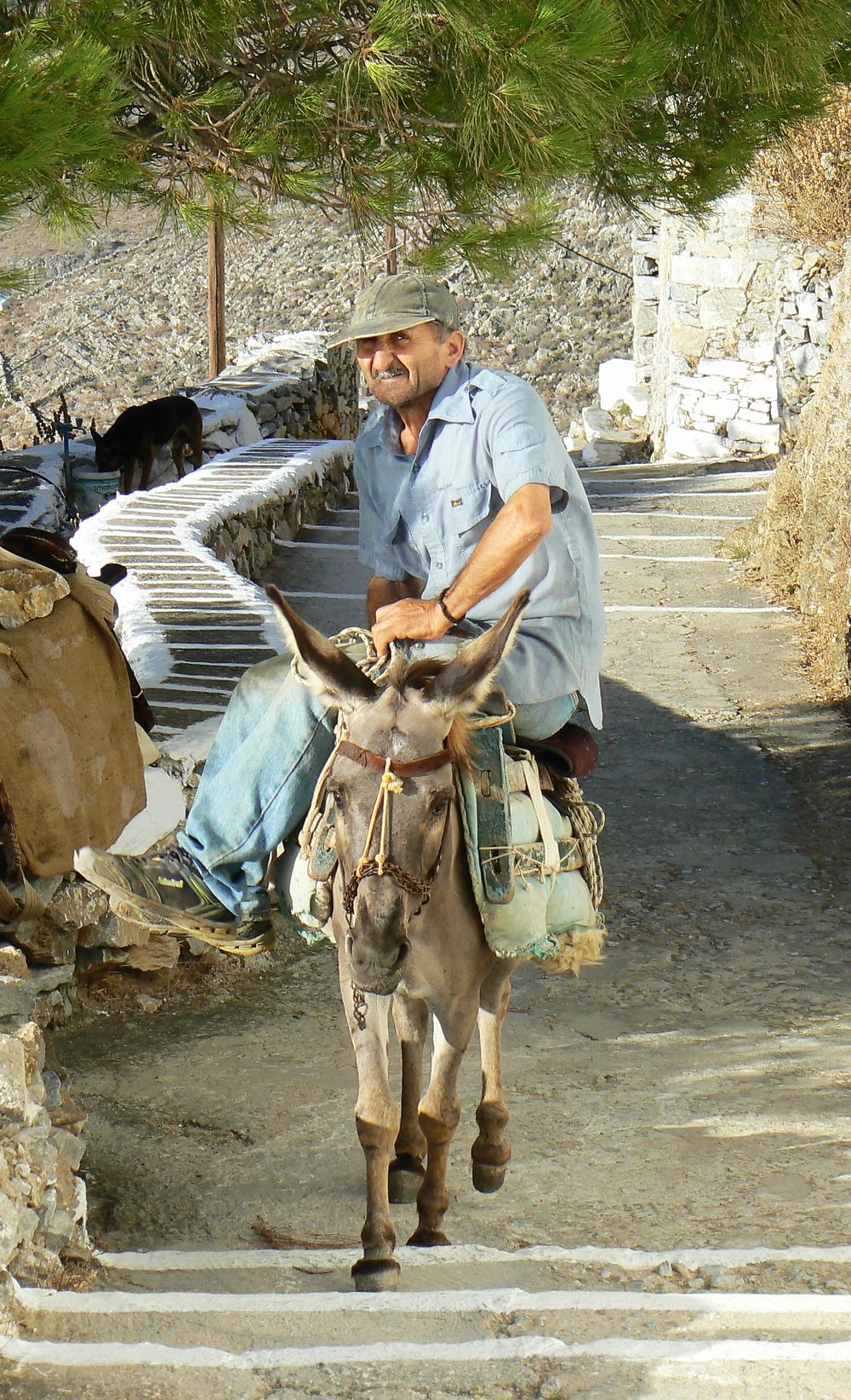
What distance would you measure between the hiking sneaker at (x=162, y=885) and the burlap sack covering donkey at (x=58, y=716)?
32 centimetres

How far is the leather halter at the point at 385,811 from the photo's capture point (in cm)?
299

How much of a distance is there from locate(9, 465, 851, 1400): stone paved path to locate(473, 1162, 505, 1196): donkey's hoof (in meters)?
0.07

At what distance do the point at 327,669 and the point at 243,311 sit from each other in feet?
108

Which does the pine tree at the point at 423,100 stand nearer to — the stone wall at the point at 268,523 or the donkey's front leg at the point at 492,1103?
the donkey's front leg at the point at 492,1103

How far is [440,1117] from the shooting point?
11.4ft

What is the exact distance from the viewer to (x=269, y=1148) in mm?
3955

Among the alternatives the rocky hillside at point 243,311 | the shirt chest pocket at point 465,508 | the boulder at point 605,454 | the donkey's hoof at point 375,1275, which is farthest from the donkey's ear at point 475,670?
the rocky hillside at point 243,311

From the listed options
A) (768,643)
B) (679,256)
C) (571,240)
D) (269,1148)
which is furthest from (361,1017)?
(571,240)

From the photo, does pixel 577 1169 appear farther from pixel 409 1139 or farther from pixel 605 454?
pixel 605 454

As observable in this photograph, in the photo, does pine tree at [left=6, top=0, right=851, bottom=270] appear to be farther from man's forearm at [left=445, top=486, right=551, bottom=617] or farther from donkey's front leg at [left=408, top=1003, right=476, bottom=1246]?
donkey's front leg at [left=408, top=1003, right=476, bottom=1246]

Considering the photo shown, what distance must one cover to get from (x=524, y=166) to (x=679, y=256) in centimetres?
1379

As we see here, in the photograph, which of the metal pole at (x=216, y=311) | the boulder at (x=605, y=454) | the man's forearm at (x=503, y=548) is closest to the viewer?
the man's forearm at (x=503, y=548)

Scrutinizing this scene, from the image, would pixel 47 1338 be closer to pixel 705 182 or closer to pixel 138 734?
pixel 138 734

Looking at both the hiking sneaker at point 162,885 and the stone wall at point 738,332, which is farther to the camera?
the stone wall at point 738,332
